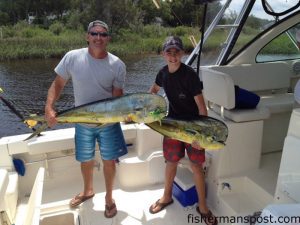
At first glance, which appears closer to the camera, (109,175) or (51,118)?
(51,118)

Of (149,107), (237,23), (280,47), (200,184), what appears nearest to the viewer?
(149,107)

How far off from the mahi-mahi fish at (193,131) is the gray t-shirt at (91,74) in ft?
1.90

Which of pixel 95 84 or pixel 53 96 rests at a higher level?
pixel 95 84

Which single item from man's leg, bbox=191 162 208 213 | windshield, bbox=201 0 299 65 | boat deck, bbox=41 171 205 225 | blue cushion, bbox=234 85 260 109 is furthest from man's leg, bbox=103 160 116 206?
windshield, bbox=201 0 299 65

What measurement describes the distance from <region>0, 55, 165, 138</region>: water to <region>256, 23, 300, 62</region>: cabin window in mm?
7477

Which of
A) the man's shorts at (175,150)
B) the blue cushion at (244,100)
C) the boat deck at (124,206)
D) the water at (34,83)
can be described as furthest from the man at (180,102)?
the water at (34,83)

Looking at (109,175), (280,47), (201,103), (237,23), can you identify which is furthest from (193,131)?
(280,47)

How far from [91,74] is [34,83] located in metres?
16.7

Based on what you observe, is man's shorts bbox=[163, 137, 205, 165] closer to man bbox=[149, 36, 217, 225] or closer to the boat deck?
man bbox=[149, 36, 217, 225]

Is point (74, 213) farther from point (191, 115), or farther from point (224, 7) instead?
point (224, 7)

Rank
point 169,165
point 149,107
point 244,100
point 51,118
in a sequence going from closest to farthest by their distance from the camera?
point 149,107, point 51,118, point 169,165, point 244,100

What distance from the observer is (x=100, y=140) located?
287 centimetres

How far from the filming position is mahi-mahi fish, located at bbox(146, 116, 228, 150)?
232 centimetres

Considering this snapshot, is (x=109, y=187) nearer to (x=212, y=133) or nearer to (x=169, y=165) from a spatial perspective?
(x=169, y=165)
